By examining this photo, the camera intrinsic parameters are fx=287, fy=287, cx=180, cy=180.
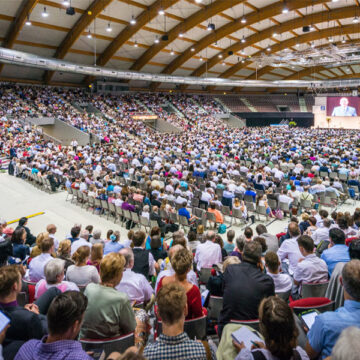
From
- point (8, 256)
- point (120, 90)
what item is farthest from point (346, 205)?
point (120, 90)

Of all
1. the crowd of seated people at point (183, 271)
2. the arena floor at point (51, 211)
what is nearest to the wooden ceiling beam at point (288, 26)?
the crowd of seated people at point (183, 271)

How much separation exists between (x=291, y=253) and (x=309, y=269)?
93cm

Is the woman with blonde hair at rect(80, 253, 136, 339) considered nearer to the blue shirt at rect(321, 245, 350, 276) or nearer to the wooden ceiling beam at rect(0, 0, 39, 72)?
the blue shirt at rect(321, 245, 350, 276)

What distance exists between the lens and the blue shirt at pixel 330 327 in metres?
2.12

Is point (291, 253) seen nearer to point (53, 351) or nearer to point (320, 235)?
point (320, 235)

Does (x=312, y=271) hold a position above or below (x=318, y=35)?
below

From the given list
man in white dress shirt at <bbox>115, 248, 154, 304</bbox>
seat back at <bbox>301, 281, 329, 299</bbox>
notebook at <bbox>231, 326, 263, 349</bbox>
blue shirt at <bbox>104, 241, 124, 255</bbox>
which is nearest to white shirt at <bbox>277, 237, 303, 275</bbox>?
seat back at <bbox>301, 281, 329, 299</bbox>

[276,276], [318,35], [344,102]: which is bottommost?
[276,276]

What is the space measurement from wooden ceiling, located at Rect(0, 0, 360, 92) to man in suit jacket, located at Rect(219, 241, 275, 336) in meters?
21.1

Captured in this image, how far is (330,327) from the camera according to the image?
2121 millimetres

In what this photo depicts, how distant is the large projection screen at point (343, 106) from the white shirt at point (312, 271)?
148 feet

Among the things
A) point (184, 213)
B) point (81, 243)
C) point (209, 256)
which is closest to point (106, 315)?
point (209, 256)

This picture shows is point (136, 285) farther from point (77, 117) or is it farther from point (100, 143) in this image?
Answer: point (77, 117)

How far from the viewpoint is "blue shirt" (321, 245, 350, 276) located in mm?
4068
